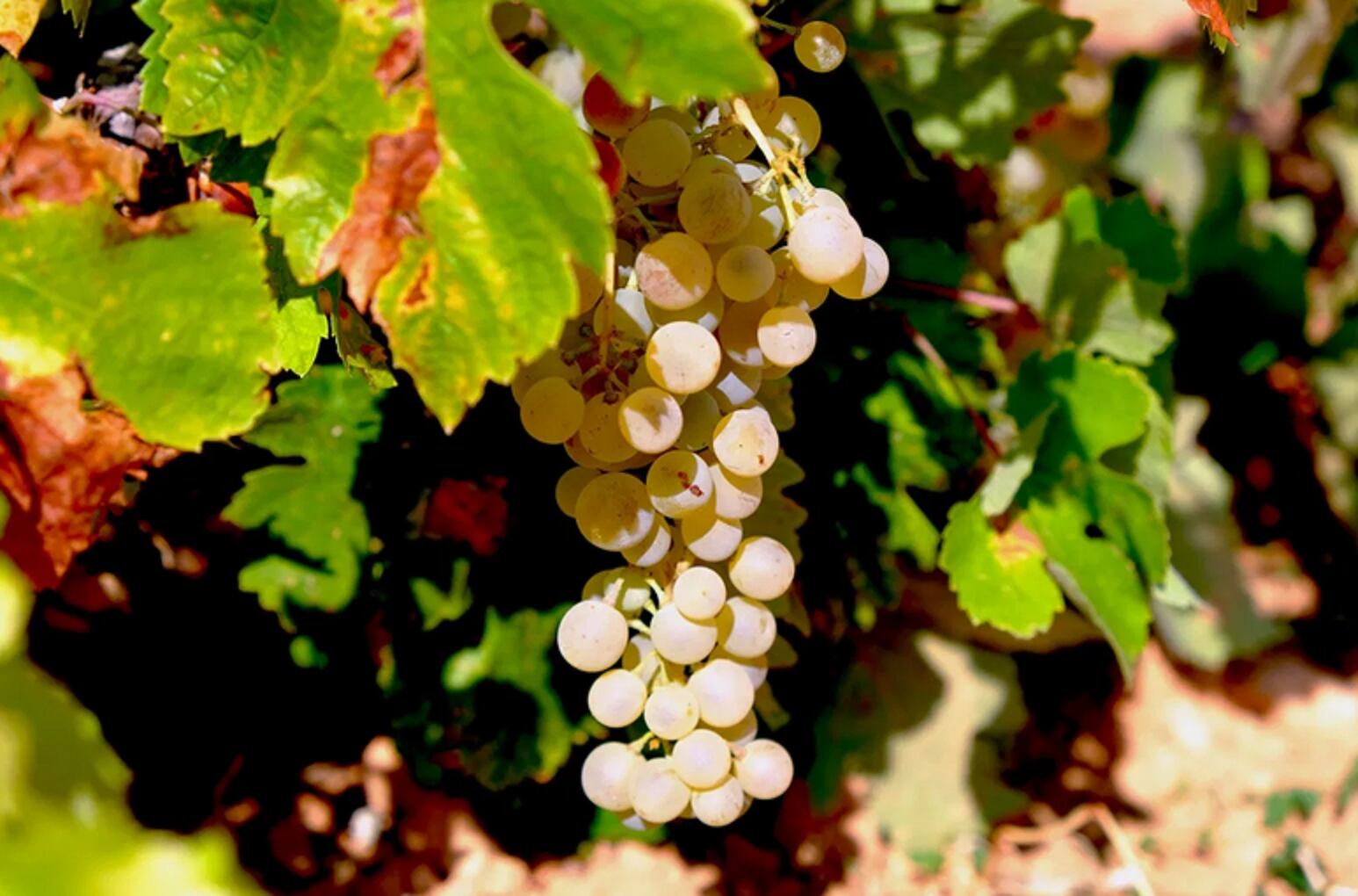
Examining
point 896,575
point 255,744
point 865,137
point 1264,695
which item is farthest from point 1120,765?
point 255,744

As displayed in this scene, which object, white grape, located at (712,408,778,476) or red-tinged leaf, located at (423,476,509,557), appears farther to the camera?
red-tinged leaf, located at (423,476,509,557)

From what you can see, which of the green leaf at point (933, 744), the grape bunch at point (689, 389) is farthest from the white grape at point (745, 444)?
the green leaf at point (933, 744)

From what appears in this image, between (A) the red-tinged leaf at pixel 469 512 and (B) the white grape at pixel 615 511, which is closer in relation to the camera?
(B) the white grape at pixel 615 511

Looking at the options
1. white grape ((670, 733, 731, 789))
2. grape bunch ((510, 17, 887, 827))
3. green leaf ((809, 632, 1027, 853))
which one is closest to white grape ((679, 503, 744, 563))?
grape bunch ((510, 17, 887, 827))

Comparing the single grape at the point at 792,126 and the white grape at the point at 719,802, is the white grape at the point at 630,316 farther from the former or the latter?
the white grape at the point at 719,802

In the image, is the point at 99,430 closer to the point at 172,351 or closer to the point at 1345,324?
the point at 172,351

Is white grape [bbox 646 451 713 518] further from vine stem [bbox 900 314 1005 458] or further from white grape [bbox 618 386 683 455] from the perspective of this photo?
vine stem [bbox 900 314 1005 458]

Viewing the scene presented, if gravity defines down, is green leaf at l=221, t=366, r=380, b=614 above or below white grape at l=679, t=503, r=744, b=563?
below
